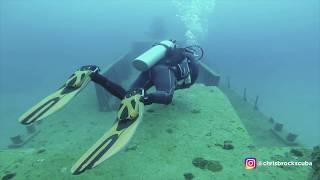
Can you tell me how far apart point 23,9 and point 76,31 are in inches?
2398

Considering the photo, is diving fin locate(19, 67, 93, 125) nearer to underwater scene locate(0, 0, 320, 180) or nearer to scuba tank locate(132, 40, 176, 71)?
underwater scene locate(0, 0, 320, 180)

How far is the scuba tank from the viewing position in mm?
4816

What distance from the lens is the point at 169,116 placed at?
513 cm

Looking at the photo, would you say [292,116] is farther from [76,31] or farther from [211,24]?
[76,31]

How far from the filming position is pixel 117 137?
352 cm

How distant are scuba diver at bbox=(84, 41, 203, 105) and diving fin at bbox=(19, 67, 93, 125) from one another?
174mm

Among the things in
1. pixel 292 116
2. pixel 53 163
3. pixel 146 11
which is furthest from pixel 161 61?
pixel 146 11

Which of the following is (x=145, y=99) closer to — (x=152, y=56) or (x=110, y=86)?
(x=110, y=86)

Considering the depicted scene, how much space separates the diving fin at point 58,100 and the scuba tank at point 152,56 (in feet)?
2.71

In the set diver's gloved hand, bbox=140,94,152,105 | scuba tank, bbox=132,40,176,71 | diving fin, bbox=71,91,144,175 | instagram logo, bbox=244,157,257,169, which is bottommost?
instagram logo, bbox=244,157,257,169

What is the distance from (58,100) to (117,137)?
4.48ft

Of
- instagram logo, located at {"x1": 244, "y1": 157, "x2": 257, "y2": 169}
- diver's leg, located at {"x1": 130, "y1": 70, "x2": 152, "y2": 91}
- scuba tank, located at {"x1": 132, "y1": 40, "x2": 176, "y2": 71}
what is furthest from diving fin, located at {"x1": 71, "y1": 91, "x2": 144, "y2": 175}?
instagram logo, located at {"x1": 244, "y1": 157, "x2": 257, "y2": 169}

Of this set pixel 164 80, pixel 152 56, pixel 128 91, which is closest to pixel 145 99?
pixel 128 91

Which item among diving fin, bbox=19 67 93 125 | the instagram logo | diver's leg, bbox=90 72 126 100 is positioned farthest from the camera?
diver's leg, bbox=90 72 126 100
